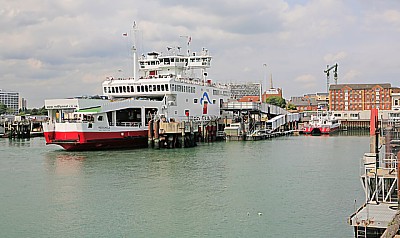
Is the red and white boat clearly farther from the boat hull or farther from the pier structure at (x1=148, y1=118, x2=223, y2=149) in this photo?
the boat hull

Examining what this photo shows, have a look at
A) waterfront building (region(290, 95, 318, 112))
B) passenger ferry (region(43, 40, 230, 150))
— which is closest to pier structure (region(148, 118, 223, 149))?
passenger ferry (region(43, 40, 230, 150))

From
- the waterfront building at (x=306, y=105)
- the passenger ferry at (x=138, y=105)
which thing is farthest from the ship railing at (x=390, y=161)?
the waterfront building at (x=306, y=105)

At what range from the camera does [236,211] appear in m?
17.9

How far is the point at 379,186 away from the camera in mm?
14898

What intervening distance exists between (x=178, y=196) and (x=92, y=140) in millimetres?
18720

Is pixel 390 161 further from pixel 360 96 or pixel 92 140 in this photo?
pixel 360 96

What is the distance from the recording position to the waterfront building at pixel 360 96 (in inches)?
4596

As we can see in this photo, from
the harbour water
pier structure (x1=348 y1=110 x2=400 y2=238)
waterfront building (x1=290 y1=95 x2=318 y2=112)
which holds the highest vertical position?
waterfront building (x1=290 y1=95 x2=318 y2=112)

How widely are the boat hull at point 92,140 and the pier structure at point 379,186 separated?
2507 centimetres

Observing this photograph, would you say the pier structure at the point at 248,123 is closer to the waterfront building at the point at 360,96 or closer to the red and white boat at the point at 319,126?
the red and white boat at the point at 319,126

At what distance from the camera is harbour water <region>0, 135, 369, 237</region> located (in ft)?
51.9

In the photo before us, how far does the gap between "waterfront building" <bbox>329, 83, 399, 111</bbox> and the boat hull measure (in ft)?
293

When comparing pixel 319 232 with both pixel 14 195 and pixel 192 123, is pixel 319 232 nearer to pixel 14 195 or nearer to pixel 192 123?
pixel 14 195

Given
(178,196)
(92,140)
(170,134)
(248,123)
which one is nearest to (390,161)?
(178,196)
